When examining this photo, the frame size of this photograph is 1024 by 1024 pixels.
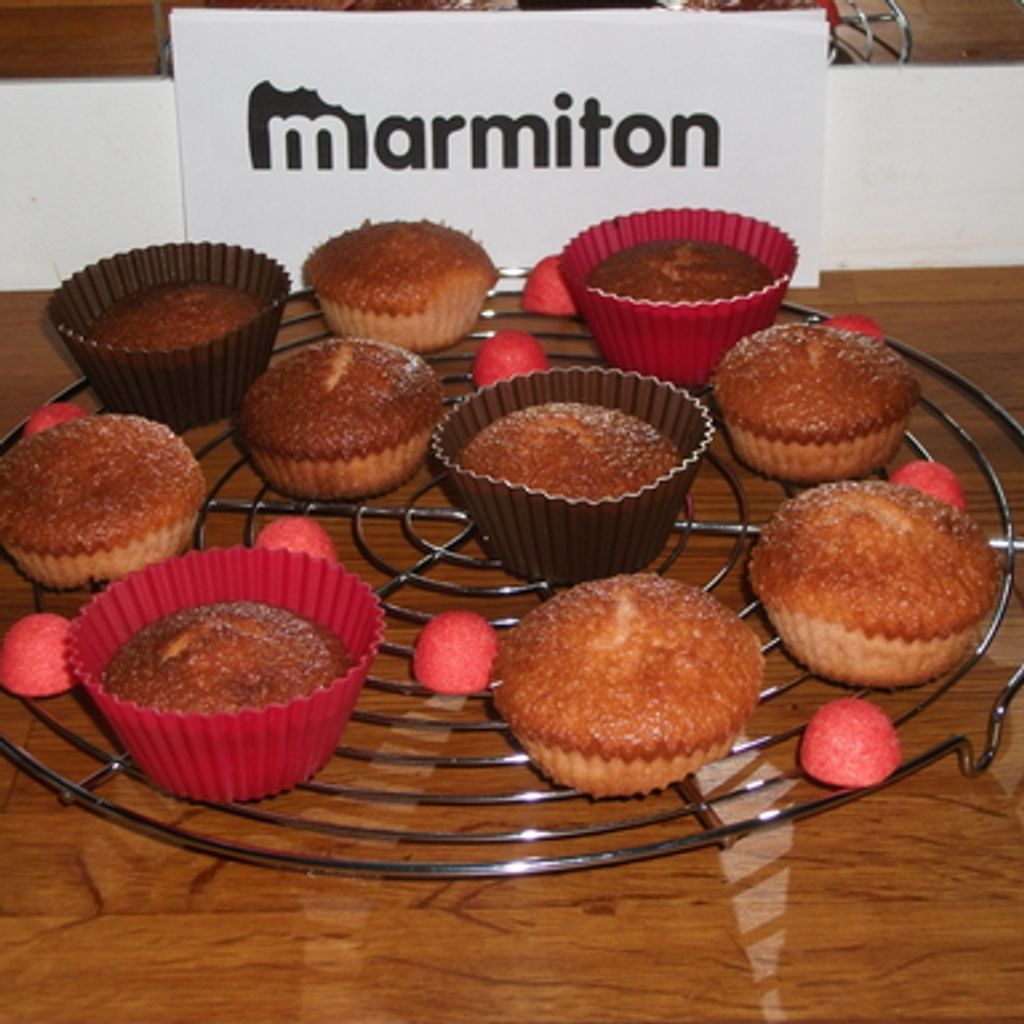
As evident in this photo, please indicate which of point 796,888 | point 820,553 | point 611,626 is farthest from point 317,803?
point 820,553

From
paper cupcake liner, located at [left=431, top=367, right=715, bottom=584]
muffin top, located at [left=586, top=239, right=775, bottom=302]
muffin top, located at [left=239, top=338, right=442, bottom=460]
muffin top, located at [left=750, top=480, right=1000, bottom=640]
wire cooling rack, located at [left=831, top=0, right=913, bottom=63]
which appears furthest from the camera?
wire cooling rack, located at [left=831, top=0, right=913, bottom=63]

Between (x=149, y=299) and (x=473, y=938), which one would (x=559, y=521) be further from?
(x=149, y=299)

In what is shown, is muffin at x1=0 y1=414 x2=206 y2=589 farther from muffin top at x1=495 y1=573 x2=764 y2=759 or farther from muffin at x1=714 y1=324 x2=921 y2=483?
muffin at x1=714 y1=324 x2=921 y2=483

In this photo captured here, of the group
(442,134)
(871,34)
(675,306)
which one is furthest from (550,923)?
(871,34)

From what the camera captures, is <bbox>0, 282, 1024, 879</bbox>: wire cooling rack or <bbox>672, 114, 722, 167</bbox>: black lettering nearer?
<bbox>0, 282, 1024, 879</bbox>: wire cooling rack

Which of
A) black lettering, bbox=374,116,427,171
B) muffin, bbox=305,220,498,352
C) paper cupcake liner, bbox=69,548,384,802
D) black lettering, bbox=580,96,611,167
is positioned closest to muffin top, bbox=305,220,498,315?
muffin, bbox=305,220,498,352

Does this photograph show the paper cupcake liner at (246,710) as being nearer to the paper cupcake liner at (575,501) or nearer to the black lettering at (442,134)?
the paper cupcake liner at (575,501)
